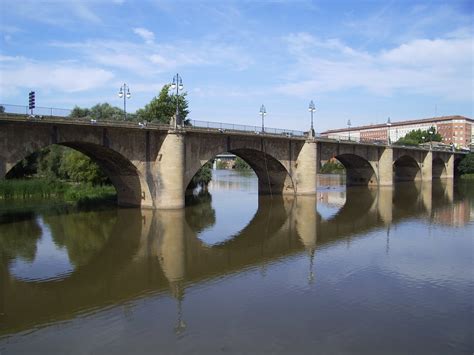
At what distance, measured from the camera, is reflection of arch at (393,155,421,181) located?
75.1 meters

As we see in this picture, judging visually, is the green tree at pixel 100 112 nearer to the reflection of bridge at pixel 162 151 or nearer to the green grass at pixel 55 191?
the green grass at pixel 55 191

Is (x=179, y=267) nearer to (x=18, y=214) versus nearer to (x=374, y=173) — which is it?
(x=18, y=214)

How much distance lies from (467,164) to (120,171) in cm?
7797

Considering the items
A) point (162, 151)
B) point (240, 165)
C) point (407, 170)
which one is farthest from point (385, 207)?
point (240, 165)

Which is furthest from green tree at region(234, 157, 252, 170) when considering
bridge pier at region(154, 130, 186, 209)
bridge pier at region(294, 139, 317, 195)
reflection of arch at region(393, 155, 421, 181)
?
bridge pier at region(154, 130, 186, 209)

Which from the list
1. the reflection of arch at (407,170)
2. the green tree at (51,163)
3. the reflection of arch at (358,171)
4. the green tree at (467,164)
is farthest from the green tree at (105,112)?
the green tree at (467,164)

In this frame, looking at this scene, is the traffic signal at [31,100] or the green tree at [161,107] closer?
the traffic signal at [31,100]

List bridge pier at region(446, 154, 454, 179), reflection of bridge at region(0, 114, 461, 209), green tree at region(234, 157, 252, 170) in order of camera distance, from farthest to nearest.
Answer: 1. green tree at region(234, 157, 252, 170)
2. bridge pier at region(446, 154, 454, 179)
3. reflection of bridge at region(0, 114, 461, 209)

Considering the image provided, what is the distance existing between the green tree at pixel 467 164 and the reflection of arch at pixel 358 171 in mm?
38131

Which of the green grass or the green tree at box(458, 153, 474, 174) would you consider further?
the green tree at box(458, 153, 474, 174)

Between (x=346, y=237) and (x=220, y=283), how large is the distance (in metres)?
10.8

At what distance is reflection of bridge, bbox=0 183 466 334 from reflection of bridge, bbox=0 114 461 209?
240 centimetres

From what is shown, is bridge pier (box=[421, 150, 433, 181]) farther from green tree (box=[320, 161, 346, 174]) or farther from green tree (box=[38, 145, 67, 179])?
green tree (box=[38, 145, 67, 179])

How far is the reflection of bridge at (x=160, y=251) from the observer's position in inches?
534
